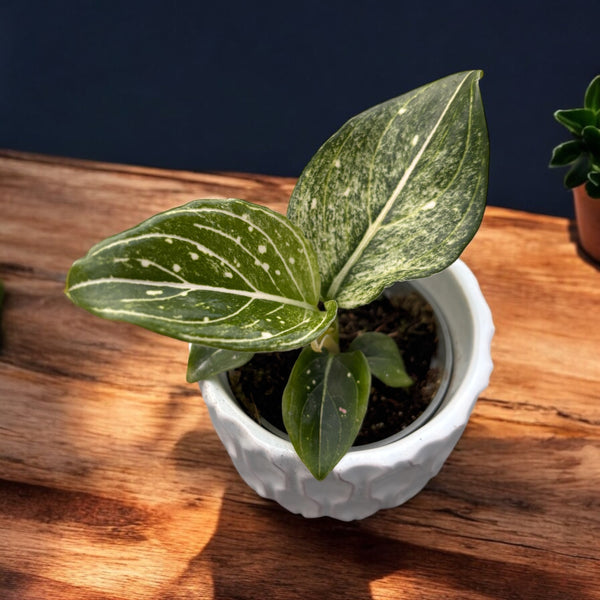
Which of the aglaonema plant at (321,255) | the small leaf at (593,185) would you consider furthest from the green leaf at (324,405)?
the small leaf at (593,185)

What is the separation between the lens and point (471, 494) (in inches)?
24.9

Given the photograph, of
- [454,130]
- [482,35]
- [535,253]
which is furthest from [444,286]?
[482,35]

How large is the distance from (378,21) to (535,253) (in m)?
0.75

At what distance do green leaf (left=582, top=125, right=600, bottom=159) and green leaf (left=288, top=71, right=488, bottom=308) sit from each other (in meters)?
0.23

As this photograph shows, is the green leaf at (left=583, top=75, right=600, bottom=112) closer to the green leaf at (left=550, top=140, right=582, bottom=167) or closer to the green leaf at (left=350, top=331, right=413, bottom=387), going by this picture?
the green leaf at (left=550, top=140, right=582, bottom=167)

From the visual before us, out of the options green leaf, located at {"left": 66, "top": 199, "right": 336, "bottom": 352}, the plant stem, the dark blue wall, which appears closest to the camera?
green leaf, located at {"left": 66, "top": 199, "right": 336, "bottom": 352}

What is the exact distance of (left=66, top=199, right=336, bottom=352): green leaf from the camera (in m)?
0.39

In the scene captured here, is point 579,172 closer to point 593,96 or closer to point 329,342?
point 593,96

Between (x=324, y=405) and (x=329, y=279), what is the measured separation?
0.08 metres

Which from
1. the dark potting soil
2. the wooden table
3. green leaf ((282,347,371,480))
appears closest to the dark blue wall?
the wooden table

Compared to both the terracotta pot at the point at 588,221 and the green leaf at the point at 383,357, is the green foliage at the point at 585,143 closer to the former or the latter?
the terracotta pot at the point at 588,221

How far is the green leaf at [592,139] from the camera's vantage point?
2.13 ft

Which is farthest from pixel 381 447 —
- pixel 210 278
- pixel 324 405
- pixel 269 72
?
pixel 269 72

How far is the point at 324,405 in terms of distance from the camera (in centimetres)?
49
